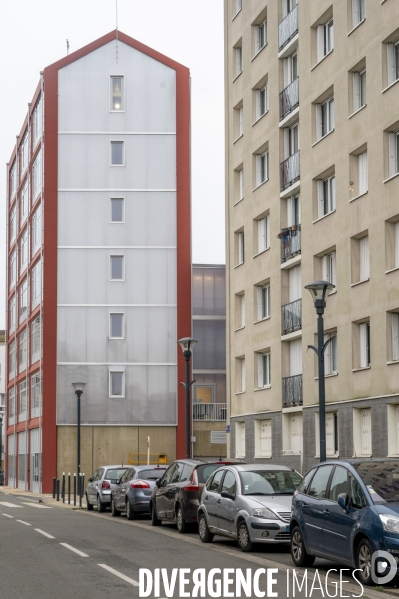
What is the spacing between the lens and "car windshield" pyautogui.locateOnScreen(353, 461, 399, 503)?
1292cm

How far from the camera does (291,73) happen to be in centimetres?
3759

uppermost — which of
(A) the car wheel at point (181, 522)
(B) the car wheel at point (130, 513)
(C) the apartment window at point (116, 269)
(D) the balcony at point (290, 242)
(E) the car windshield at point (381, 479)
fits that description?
(C) the apartment window at point (116, 269)

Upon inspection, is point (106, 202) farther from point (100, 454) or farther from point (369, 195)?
point (369, 195)

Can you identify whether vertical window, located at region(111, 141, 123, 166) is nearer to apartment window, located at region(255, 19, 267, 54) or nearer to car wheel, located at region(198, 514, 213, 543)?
apartment window, located at region(255, 19, 267, 54)

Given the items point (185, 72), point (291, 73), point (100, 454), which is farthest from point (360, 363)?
point (185, 72)

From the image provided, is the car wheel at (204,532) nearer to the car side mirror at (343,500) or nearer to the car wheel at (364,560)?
the car side mirror at (343,500)

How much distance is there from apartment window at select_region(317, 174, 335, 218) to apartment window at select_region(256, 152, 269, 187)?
576 cm

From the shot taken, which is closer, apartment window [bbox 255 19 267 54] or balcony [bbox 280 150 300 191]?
balcony [bbox 280 150 300 191]

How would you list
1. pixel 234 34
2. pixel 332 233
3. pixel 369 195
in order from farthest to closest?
pixel 234 34 < pixel 332 233 < pixel 369 195

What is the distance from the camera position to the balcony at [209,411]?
193 feet

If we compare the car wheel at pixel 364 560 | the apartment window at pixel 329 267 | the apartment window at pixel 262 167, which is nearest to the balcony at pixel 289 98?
the apartment window at pixel 262 167

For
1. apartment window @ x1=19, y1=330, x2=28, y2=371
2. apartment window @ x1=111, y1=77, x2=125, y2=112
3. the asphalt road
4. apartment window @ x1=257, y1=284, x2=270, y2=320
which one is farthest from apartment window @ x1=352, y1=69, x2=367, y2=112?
apartment window @ x1=19, y1=330, x2=28, y2=371

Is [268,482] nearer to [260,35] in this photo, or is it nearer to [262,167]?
[262,167]

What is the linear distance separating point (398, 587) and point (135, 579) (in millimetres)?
3270
